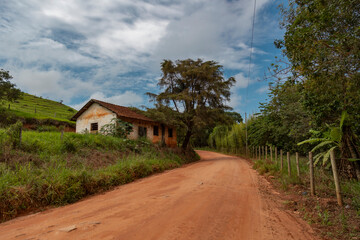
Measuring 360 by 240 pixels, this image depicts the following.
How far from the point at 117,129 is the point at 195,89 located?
8710mm

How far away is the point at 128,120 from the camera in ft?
60.7

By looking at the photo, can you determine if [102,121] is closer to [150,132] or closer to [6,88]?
[150,132]

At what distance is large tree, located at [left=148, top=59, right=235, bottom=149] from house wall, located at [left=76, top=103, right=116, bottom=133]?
456 centimetres

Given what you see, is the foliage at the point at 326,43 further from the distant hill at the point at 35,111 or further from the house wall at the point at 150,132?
the distant hill at the point at 35,111

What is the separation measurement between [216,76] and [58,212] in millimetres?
18242

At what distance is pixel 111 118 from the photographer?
17.9 meters

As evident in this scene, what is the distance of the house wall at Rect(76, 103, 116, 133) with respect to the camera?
18.3m

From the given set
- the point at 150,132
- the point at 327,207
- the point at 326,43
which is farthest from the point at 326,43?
the point at 150,132

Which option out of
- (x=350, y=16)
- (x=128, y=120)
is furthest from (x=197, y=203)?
(x=128, y=120)

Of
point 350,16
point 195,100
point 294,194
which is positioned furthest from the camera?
point 195,100

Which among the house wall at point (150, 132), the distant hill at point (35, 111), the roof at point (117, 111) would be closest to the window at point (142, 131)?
the house wall at point (150, 132)

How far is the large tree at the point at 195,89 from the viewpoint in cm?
1970

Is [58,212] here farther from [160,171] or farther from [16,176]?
[160,171]

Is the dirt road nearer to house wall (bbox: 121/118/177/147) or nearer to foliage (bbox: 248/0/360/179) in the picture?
foliage (bbox: 248/0/360/179)
